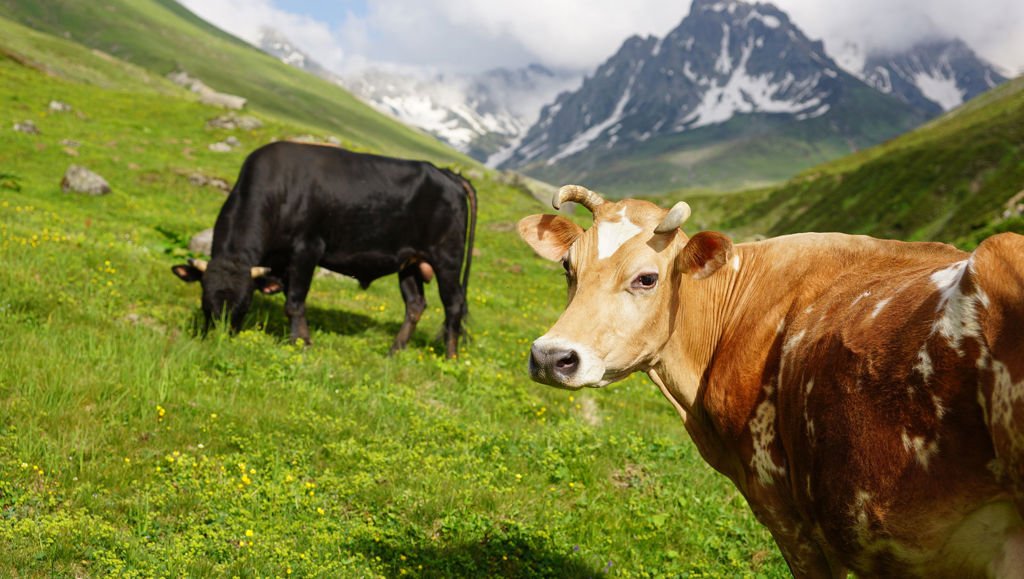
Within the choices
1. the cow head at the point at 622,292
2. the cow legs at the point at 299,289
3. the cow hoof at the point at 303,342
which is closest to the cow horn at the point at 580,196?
the cow head at the point at 622,292

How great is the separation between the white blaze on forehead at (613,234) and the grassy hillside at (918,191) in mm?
38138

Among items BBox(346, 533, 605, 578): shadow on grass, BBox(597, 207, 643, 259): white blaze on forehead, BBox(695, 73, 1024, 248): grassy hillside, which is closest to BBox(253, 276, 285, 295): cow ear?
BBox(346, 533, 605, 578): shadow on grass

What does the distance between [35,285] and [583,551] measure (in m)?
9.52

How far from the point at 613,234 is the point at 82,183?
2778cm

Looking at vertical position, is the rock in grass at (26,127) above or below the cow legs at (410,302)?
below

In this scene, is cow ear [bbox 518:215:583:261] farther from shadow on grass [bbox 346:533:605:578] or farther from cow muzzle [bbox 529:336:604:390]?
shadow on grass [bbox 346:533:605:578]

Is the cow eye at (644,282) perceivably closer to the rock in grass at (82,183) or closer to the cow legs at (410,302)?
the cow legs at (410,302)

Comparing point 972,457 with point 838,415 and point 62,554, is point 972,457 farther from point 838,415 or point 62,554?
point 62,554

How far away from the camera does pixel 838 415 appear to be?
3449 mm

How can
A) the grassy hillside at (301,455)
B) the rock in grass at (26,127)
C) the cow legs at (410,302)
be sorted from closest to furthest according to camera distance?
the grassy hillside at (301,455) < the cow legs at (410,302) < the rock in grass at (26,127)

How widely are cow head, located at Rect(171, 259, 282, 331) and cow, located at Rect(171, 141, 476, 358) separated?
0.05ft

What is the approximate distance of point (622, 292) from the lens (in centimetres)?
479

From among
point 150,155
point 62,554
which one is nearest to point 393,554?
point 62,554

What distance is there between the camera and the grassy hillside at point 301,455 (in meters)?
5.93
